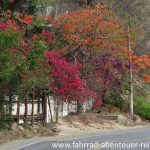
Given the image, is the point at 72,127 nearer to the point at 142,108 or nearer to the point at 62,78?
the point at 62,78

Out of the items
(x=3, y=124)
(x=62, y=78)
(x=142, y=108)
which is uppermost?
(x=62, y=78)

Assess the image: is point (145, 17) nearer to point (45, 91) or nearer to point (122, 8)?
point (122, 8)

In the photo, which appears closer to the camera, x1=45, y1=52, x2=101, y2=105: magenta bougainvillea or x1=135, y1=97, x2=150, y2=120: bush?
x1=45, y1=52, x2=101, y2=105: magenta bougainvillea

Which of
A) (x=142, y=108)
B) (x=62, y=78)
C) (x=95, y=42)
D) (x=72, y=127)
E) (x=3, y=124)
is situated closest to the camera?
(x=3, y=124)

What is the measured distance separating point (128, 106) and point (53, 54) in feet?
55.6

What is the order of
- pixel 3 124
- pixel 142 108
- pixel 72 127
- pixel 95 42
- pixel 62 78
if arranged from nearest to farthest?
pixel 3 124, pixel 62 78, pixel 72 127, pixel 95 42, pixel 142 108

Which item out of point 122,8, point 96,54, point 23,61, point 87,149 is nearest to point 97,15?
point 96,54

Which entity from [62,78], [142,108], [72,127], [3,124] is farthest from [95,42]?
[3,124]

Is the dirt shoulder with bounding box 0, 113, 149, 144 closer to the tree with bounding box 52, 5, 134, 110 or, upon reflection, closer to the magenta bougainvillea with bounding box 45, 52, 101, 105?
the magenta bougainvillea with bounding box 45, 52, 101, 105

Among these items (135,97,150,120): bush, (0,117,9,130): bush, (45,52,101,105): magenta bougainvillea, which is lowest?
(135,97,150,120): bush

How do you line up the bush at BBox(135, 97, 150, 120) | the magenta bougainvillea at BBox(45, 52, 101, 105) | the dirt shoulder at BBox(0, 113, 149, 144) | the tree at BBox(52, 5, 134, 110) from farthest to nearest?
1. the bush at BBox(135, 97, 150, 120)
2. the tree at BBox(52, 5, 134, 110)
3. the magenta bougainvillea at BBox(45, 52, 101, 105)
4. the dirt shoulder at BBox(0, 113, 149, 144)

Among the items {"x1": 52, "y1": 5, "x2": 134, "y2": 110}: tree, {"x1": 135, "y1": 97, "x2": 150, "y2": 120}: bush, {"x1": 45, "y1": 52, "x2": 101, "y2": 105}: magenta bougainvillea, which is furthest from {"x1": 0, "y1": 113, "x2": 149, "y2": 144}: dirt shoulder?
{"x1": 52, "y1": 5, "x2": 134, "y2": 110}: tree

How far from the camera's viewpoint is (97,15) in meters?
40.5

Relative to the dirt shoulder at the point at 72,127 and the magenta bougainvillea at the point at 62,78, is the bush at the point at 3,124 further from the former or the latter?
the magenta bougainvillea at the point at 62,78
